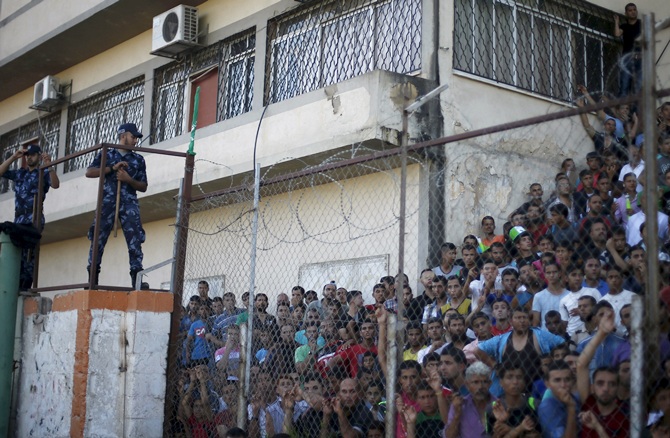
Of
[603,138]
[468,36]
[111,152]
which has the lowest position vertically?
[111,152]

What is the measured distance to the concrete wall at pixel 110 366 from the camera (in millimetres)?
7598

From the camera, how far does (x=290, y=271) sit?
10.5 metres

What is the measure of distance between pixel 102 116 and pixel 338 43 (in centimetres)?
597

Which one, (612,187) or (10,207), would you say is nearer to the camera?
(612,187)

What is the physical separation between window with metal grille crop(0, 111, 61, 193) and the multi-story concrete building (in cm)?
204

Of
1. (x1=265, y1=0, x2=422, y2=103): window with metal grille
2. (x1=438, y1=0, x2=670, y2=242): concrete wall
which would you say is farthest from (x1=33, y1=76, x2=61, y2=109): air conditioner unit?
(x1=438, y1=0, x2=670, y2=242): concrete wall

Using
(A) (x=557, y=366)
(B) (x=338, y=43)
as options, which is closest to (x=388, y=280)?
Result: (A) (x=557, y=366)

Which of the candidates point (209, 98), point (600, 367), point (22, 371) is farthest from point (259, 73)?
point (600, 367)

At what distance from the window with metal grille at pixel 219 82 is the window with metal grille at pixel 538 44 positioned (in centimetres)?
332

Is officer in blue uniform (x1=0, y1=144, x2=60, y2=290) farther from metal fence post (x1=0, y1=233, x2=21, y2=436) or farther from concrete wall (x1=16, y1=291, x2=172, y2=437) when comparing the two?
concrete wall (x1=16, y1=291, x2=172, y2=437)

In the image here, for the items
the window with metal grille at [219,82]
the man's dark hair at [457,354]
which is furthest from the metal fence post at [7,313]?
the window with metal grille at [219,82]

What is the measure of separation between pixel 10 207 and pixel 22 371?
761 cm

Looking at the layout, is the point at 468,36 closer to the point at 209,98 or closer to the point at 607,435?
the point at 209,98

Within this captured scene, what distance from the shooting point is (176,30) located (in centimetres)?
1285
